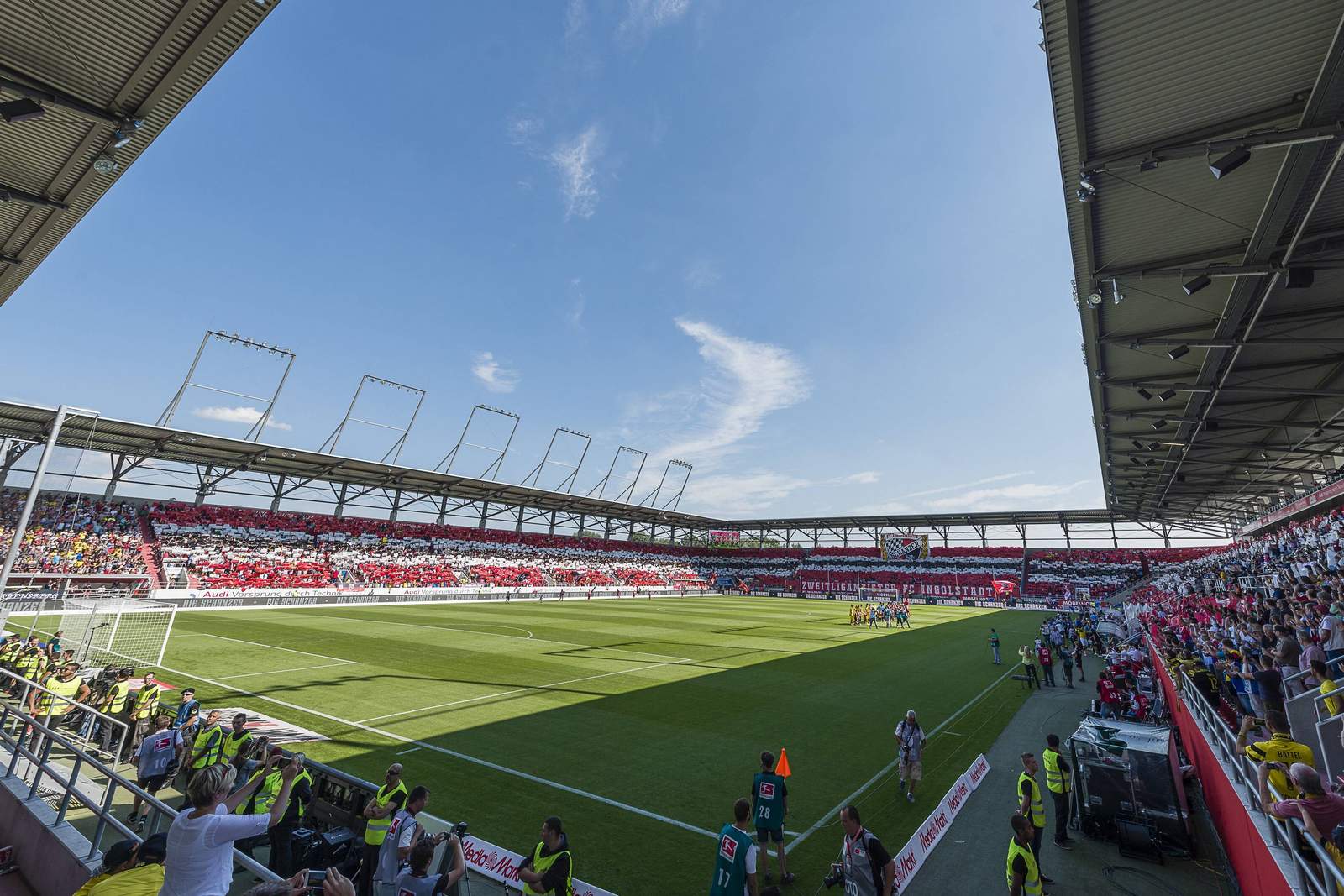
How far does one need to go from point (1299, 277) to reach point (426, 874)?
16354 mm

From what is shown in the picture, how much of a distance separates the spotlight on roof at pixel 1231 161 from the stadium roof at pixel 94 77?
1372cm

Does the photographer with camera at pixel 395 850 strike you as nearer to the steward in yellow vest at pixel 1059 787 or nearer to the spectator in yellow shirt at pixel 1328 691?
the steward in yellow vest at pixel 1059 787

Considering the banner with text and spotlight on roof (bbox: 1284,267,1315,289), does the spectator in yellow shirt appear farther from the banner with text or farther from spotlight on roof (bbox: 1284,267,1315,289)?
spotlight on roof (bbox: 1284,267,1315,289)

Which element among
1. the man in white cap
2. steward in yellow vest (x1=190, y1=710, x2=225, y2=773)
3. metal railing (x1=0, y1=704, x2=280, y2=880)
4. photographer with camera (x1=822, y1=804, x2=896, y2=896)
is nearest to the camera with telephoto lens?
photographer with camera (x1=822, y1=804, x2=896, y2=896)

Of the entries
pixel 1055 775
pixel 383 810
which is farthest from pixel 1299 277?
pixel 383 810

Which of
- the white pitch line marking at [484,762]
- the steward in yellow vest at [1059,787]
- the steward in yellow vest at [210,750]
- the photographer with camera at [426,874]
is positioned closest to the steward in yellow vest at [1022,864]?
the steward in yellow vest at [1059,787]

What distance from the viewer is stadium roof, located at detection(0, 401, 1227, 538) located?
3228 cm

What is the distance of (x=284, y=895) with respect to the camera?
3.14 metres

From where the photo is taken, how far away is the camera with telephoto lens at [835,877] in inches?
279

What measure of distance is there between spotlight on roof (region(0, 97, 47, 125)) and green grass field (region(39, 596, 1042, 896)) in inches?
439

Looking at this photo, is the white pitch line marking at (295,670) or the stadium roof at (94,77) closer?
the stadium roof at (94,77)

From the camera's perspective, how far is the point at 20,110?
328 inches

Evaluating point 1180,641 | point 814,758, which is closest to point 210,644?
point 814,758

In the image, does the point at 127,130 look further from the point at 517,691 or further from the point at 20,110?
the point at 517,691
